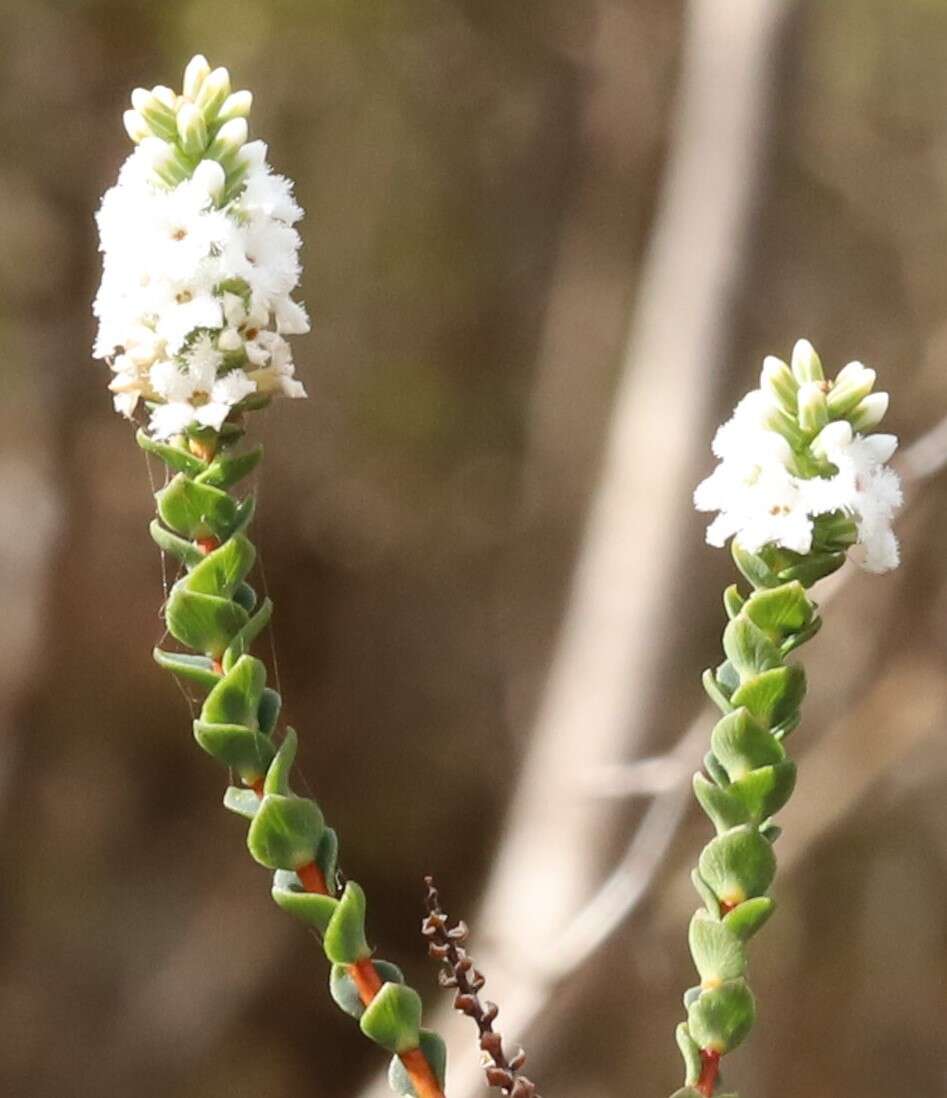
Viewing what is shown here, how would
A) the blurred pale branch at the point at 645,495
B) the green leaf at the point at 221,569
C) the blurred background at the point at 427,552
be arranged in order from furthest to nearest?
1. the blurred background at the point at 427,552
2. the blurred pale branch at the point at 645,495
3. the green leaf at the point at 221,569

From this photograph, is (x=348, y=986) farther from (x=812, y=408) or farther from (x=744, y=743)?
(x=812, y=408)

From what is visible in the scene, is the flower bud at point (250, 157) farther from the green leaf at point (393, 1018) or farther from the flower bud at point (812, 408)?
the green leaf at point (393, 1018)

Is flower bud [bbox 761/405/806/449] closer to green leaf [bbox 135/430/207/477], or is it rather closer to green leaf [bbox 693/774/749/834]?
green leaf [bbox 693/774/749/834]

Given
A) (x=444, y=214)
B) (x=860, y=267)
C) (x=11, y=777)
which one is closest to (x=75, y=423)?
(x=11, y=777)

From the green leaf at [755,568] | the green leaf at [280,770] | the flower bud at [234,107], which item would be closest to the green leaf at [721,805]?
the green leaf at [755,568]

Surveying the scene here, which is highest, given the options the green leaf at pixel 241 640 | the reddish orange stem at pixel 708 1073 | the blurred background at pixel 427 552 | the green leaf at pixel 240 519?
the green leaf at pixel 240 519

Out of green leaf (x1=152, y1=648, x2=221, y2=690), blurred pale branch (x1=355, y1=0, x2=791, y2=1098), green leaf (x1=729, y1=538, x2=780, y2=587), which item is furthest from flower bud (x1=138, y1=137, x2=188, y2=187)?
blurred pale branch (x1=355, y1=0, x2=791, y2=1098)
